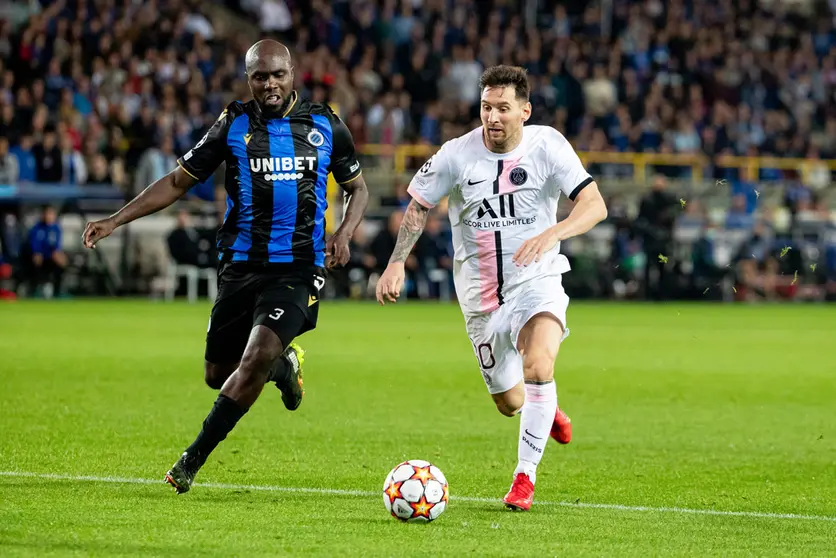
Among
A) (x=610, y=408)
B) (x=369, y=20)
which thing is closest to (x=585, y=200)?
(x=610, y=408)

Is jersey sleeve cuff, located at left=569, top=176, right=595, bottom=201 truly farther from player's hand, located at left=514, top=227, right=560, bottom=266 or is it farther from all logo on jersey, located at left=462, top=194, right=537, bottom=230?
player's hand, located at left=514, top=227, right=560, bottom=266

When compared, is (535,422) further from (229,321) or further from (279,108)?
(279,108)

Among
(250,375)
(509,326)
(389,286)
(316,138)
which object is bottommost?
(250,375)

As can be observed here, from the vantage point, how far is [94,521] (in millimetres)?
6586

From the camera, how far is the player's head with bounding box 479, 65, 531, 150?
7809 mm

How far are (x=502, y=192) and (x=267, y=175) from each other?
1.30 meters

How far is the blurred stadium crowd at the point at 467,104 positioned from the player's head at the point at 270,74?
16.6 meters

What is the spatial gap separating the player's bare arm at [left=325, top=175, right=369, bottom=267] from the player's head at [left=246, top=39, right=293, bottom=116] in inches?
27.2

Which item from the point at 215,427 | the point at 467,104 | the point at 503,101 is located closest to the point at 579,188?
the point at 503,101

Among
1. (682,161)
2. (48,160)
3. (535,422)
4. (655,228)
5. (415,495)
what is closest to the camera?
(415,495)

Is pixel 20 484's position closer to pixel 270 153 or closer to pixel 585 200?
pixel 270 153

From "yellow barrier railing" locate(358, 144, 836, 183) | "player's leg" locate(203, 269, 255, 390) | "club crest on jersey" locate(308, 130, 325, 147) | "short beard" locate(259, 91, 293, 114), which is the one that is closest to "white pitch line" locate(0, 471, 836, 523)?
"player's leg" locate(203, 269, 255, 390)

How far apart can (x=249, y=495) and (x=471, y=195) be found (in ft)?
6.71

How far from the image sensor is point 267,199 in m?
8.21
